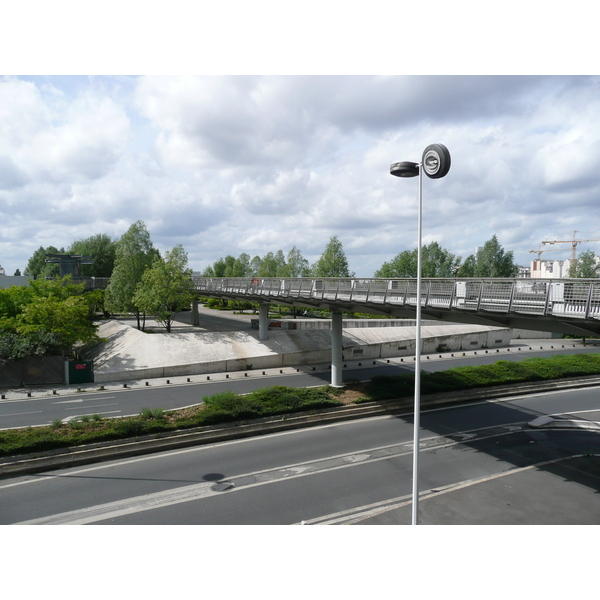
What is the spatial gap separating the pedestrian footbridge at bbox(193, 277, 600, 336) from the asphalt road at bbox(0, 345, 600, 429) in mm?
6936

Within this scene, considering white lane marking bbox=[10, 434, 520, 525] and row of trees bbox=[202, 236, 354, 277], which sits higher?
row of trees bbox=[202, 236, 354, 277]

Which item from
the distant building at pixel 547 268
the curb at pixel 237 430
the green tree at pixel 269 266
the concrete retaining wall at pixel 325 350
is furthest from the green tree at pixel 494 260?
the distant building at pixel 547 268

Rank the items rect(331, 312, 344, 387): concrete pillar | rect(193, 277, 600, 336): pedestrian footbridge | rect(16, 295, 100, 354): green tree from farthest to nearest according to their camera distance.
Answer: rect(16, 295, 100, 354): green tree
rect(331, 312, 344, 387): concrete pillar
rect(193, 277, 600, 336): pedestrian footbridge

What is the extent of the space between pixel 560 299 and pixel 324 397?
1305 centimetres

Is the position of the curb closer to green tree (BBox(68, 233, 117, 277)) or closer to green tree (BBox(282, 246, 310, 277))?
green tree (BBox(282, 246, 310, 277))

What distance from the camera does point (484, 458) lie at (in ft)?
54.0

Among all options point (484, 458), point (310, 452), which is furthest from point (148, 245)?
point (484, 458)

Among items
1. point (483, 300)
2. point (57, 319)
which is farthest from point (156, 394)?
point (483, 300)

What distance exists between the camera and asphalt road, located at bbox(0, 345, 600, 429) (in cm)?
2234

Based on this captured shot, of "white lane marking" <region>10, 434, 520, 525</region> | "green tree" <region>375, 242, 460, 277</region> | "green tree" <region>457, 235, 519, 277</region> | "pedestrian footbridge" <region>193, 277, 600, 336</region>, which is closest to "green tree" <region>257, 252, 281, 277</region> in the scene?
"green tree" <region>375, 242, 460, 277</region>

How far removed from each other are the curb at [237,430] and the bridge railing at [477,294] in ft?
20.7

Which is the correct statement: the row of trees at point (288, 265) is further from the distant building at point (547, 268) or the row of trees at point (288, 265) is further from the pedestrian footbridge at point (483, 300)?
the distant building at point (547, 268)

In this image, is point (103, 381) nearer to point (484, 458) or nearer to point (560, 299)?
point (484, 458)

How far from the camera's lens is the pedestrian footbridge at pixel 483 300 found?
45.0 ft
